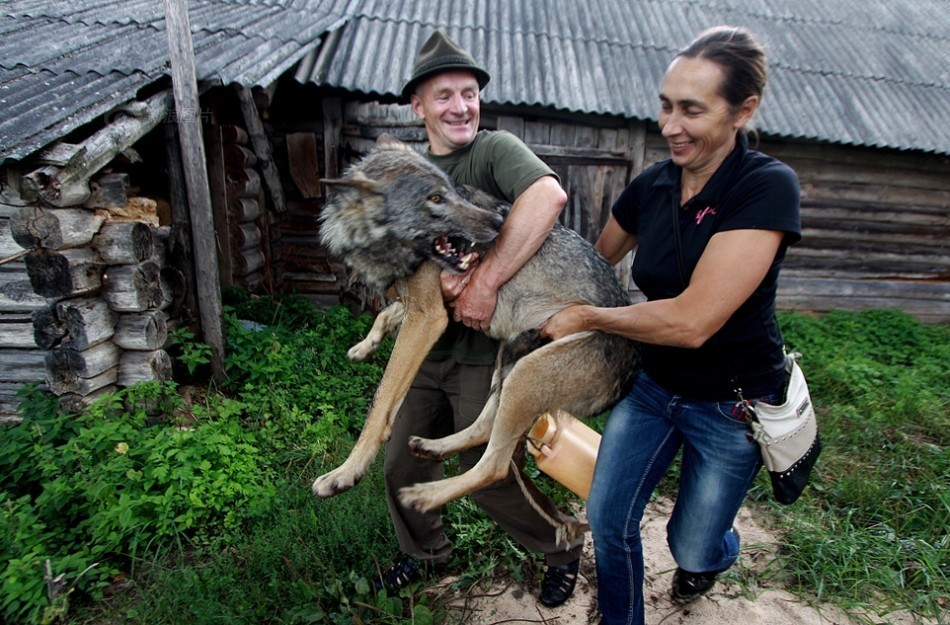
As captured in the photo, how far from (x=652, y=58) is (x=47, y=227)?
7.48m

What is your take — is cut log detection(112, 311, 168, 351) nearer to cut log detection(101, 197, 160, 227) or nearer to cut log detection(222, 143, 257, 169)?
cut log detection(101, 197, 160, 227)

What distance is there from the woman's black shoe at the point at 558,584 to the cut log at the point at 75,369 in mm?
A: 3795

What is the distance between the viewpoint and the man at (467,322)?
2.35 meters

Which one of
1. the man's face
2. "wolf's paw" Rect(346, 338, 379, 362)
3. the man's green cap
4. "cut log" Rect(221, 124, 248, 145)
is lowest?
"wolf's paw" Rect(346, 338, 379, 362)

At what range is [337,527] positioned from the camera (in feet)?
10.6

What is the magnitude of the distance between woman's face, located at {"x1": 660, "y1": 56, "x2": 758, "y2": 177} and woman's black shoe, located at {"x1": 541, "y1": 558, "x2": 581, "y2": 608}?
234 centimetres

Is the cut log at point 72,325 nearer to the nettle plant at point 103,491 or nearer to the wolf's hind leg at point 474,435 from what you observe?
the nettle plant at point 103,491

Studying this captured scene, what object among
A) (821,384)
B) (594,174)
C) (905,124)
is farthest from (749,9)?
(821,384)

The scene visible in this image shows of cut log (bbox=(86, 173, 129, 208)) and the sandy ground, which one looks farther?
cut log (bbox=(86, 173, 129, 208))

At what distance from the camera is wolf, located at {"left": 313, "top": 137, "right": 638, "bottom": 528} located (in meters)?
2.36

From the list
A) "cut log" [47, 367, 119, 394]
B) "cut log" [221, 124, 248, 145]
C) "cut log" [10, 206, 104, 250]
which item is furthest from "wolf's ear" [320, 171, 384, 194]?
"cut log" [221, 124, 248, 145]

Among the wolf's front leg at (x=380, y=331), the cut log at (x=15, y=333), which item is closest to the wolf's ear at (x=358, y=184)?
the wolf's front leg at (x=380, y=331)

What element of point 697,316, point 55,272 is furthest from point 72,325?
point 697,316

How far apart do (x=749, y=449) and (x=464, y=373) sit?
1.35m
